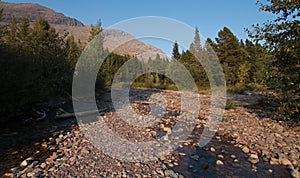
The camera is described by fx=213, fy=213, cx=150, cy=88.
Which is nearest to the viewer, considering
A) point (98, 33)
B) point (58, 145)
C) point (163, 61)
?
point (58, 145)

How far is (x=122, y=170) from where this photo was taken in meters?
4.90

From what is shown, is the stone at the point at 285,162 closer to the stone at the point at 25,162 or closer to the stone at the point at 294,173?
the stone at the point at 294,173

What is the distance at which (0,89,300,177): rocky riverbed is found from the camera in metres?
4.90

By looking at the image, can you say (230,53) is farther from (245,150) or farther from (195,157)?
(195,157)

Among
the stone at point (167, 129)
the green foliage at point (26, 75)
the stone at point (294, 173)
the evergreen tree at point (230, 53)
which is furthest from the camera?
the evergreen tree at point (230, 53)

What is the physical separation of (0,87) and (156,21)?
21.0ft

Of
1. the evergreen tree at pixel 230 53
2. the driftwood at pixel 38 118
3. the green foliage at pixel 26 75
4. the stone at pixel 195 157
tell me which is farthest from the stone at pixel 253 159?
the evergreen tree at pixel 230 53

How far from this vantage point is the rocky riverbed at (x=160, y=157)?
4.90 m

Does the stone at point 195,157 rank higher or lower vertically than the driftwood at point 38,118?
lower

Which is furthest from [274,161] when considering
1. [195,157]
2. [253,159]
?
[195,157]

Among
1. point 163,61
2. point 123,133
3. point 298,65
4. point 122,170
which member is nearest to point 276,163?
A: point 298,65

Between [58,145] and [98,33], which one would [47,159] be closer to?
[58,145]

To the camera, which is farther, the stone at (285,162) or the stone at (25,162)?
the stone at (285,162)

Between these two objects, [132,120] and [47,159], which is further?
[132,120]
